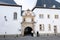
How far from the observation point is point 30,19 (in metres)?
34.0

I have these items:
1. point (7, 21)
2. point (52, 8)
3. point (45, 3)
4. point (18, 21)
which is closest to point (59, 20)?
point (52, 8)

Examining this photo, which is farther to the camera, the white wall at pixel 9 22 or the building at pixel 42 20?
the building at pixel 42 20

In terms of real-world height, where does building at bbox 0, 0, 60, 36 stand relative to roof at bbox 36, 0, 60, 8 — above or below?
below

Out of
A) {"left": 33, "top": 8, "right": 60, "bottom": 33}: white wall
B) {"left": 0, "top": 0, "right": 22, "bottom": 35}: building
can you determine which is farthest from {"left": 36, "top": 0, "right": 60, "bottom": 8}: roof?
{"left": 0, "top": 0, "right": 22, "bottom": 35}: building

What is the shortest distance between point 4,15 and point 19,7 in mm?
4023

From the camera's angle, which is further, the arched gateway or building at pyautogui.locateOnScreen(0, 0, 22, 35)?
the arched gateway

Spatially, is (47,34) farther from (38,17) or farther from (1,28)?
(1,28)

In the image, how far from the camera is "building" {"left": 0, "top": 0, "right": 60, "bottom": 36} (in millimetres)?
31594

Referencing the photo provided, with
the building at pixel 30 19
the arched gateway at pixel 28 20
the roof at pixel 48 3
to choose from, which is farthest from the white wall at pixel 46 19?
the roof at pixel 48 3

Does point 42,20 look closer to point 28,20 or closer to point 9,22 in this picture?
point 28,20

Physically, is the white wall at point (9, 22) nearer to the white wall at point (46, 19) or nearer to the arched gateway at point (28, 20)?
the arched gateway at point (28, 20)

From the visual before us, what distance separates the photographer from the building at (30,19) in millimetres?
31594

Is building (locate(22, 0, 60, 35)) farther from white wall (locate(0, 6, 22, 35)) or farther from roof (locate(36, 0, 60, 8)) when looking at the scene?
white wall (locate(0, 6, 22, 35))

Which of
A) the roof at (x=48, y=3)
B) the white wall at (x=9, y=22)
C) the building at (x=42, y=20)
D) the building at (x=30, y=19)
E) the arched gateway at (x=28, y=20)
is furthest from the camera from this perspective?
the roof at (x=48, y=3)
